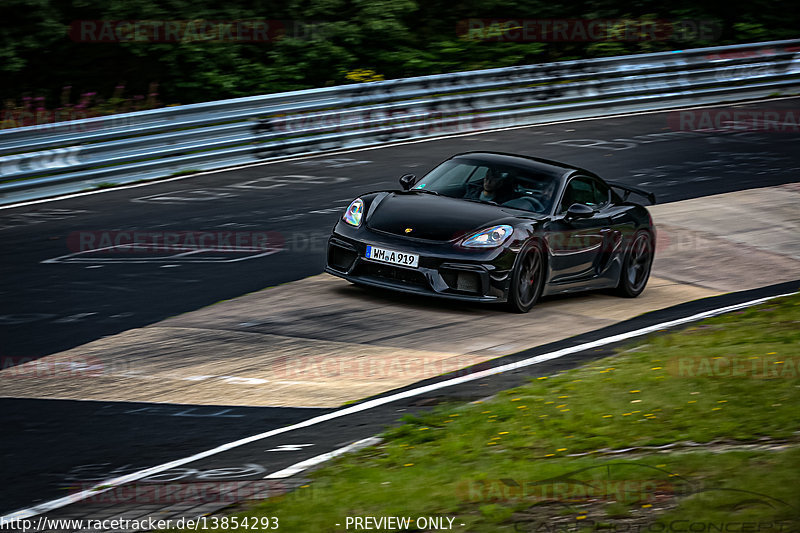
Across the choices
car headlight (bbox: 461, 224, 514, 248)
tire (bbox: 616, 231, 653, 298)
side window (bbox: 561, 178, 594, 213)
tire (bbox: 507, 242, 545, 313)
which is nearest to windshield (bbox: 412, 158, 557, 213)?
side window (bbox: 561, 178, 594, 213)

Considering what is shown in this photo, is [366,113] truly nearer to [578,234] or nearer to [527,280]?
[578,234]

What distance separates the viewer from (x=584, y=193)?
1141cm

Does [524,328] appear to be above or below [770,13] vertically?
below

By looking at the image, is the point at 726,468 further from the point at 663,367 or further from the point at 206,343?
the point at 206,343

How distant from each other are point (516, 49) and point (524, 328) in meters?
16.0

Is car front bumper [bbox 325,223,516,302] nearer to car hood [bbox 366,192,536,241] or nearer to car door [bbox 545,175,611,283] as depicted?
car hood [bbox 366,192,536,241]

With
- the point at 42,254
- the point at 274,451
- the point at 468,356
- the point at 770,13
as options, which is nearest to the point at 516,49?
the point at 770,13

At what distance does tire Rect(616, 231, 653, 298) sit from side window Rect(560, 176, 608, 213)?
0.60 m

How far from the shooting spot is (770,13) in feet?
89.2

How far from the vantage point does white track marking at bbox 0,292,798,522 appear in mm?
5694

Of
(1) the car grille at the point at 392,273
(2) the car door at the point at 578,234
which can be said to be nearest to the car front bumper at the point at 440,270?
(1) the car grille at the point at 392,273

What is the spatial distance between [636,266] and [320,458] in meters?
6.44

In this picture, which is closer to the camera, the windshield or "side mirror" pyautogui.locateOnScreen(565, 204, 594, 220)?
"side mirror" pyautogui.locateOnScreen(565, 204, 594, 220)

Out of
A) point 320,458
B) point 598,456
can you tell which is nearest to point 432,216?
point 320,458
